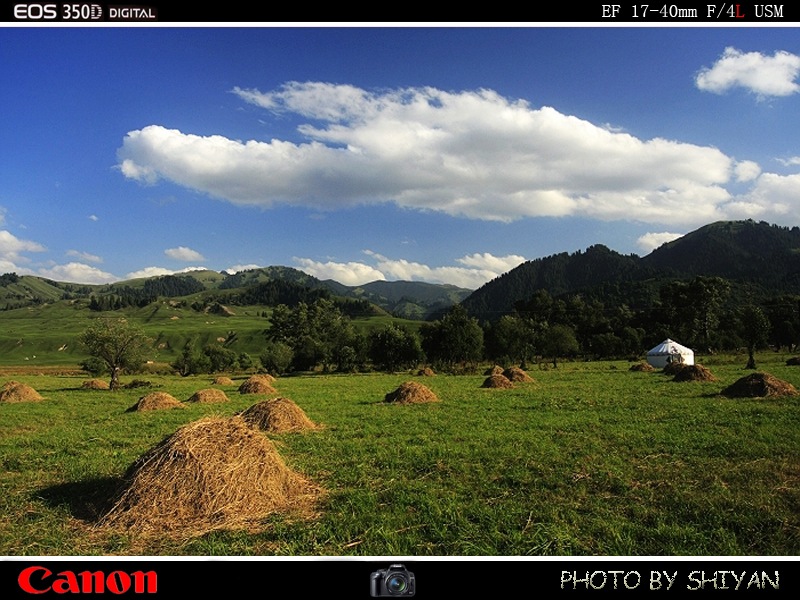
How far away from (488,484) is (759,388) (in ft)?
62.9

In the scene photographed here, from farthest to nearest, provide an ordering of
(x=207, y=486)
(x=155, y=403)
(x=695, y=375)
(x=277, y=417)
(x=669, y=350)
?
(x=669, y=350) < (x=695, y=375) < (x=155, y=403) < (x=277, y=417) < (x=207, y=486)

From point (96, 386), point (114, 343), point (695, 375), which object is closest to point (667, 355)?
point (695, 375)

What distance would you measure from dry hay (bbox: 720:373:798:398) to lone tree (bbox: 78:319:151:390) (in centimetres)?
4610

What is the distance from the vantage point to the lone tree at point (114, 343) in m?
42.1

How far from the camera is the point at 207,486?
25.6ft

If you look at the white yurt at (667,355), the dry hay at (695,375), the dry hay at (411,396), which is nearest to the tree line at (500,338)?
the white yurt at (667,355)

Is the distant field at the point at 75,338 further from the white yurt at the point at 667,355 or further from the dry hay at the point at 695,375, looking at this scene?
the dry hay at the point at 695,375

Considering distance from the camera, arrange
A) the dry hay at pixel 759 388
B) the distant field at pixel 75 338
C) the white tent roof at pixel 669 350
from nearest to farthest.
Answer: the dry hay at pixel 759 388
the white tent roof at pixel 669 350
the distant field at pixel 75 338

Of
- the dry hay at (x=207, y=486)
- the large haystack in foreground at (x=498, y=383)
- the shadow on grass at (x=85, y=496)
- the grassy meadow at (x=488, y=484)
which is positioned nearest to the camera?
A: the grassy meadow at (x=488, y=484)
